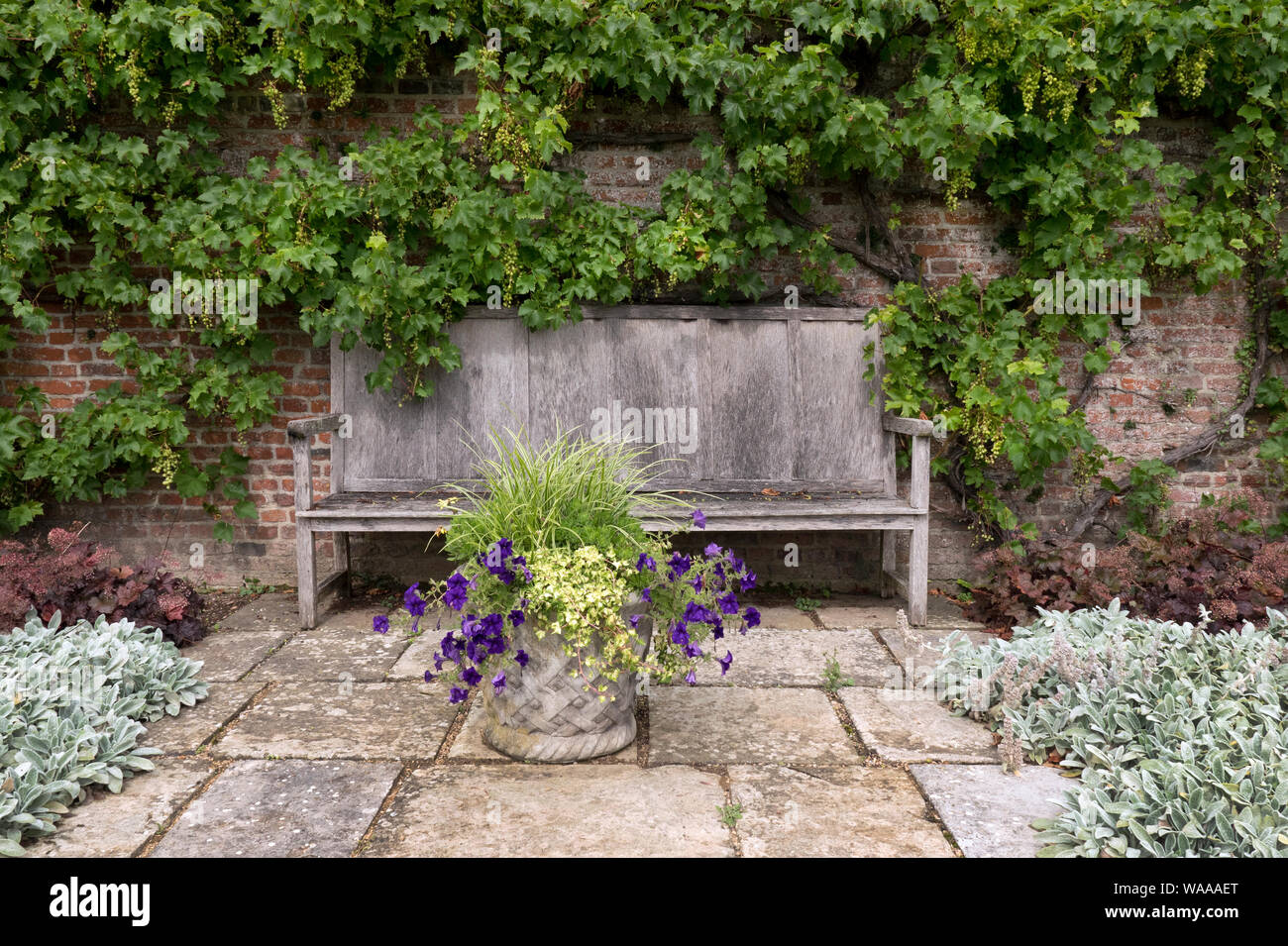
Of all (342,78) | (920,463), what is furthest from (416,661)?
(342,78)

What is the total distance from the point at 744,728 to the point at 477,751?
797 millimetres

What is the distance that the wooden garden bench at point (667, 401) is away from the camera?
180 inches

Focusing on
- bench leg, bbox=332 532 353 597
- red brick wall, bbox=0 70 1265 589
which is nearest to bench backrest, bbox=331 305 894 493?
bench leg, bbox=332 532 353 597

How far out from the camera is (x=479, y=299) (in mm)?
4625

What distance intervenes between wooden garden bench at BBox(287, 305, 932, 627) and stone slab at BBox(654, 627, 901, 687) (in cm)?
73

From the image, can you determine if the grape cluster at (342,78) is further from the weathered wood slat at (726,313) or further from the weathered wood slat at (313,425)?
the weathered wood slat at (313,425)

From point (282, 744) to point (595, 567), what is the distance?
1.10 metres

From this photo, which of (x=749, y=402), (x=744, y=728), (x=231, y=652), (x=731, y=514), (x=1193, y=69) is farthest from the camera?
(x=749, y=402)

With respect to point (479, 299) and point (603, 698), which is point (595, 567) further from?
point (479, 299)

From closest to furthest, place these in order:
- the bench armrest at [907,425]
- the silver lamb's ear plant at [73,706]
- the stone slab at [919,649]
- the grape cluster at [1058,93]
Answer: the silver lamb's ear plant at [73,706]
the stone slab at [919,649]
the bench armrest at [907,425]
the grape cluster at [1058,93]

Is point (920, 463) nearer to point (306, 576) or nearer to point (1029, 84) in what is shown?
point (1029, 84)

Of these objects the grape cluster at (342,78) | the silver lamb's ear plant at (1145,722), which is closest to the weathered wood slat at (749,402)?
the silver lamb's ear plant at (1145,722)

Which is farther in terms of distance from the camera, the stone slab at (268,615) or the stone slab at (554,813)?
the stone slab at (268,615)

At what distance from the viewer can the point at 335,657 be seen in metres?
3.77
